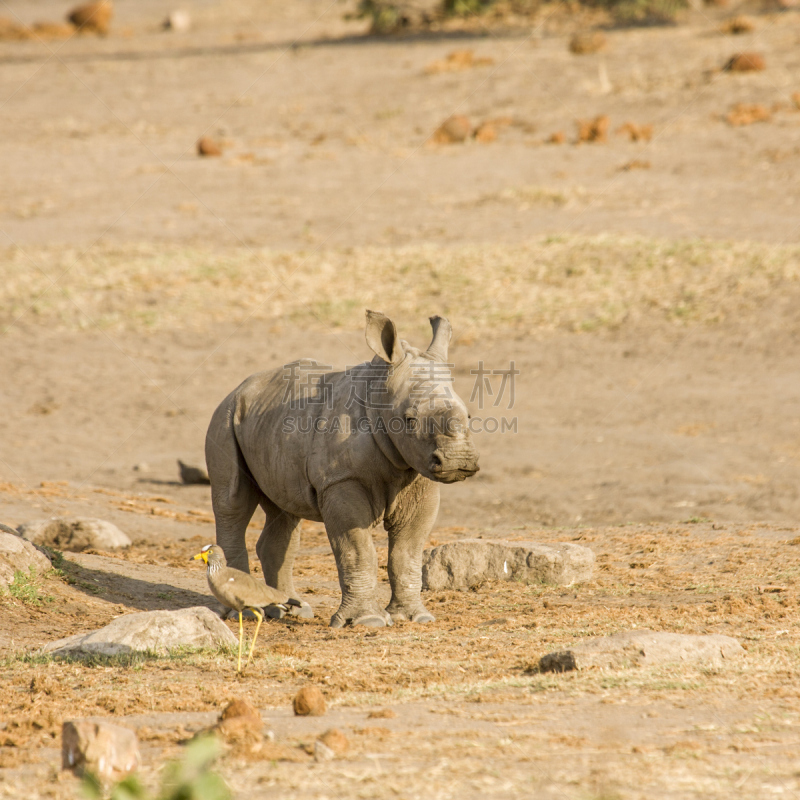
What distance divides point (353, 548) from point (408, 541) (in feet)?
1.56

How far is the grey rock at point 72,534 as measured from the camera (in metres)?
10.6

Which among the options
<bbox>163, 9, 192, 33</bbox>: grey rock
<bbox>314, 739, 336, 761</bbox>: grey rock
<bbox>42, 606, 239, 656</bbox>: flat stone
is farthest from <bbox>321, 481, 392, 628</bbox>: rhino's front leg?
<bbox>163, 9, 192, 33</bbox>: grey rock

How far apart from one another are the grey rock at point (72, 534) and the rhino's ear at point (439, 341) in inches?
176

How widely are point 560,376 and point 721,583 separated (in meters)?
7.97

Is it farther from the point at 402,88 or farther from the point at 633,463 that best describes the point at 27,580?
the point at 402,88

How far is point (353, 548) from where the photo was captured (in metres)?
7.89

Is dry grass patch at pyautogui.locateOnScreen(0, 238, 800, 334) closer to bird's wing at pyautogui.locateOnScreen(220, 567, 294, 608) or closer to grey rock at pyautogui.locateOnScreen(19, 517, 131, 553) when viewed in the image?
grey rock at pyautogui.locateOnScreen(19, 517, 131, 553)

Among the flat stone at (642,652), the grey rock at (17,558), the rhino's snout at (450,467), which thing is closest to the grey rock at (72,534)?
the grey rock at (17,558)

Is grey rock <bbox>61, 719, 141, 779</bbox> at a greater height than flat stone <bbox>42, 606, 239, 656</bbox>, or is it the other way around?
grey rock <bbox>61, 719, 141, 779</bbox>

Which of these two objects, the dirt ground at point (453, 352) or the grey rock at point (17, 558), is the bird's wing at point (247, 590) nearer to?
the dirt ground at point (453, 352)

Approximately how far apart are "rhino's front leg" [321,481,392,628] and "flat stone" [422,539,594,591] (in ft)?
4.39

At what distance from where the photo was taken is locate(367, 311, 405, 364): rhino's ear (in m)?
7.57

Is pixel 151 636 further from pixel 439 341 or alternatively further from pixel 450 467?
pixel 439 341

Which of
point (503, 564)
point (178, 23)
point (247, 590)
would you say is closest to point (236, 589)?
point (247, 590)
